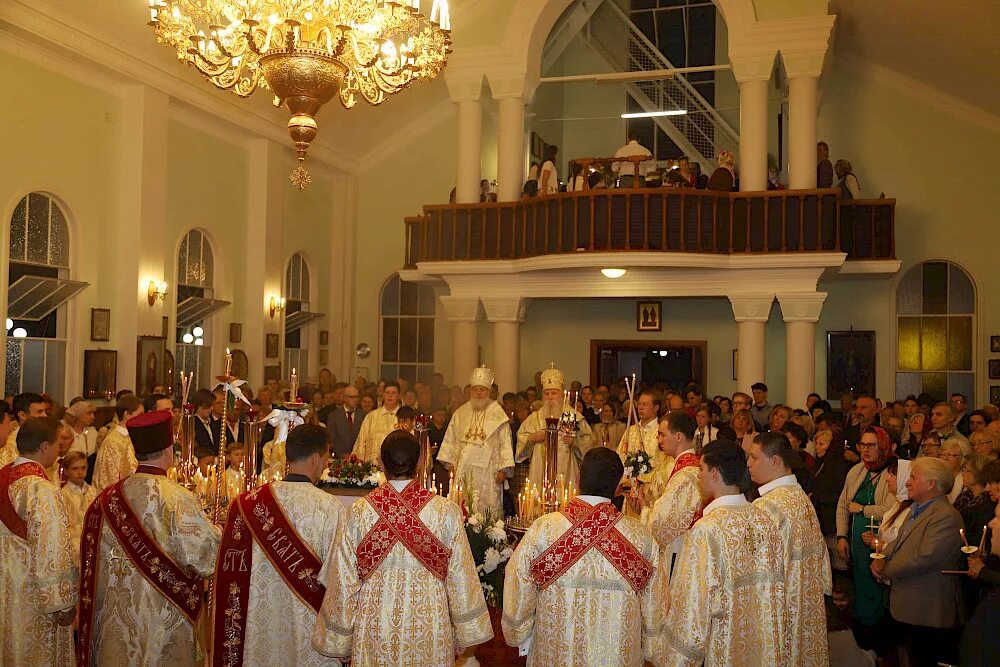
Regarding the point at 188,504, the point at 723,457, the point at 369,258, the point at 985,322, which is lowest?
the point at 188,504

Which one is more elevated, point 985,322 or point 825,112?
point 825,112

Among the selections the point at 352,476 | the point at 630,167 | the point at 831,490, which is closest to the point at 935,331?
the point at 630,167

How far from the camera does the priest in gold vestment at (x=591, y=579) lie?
427 cm

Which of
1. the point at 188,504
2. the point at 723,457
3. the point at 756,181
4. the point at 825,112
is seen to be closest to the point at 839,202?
the point at 756,181

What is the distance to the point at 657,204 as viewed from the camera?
14.0 meters

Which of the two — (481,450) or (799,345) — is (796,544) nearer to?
(481,450)

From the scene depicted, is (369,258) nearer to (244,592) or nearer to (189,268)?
(189,268)

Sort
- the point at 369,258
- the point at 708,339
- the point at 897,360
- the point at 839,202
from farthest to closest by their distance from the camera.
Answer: the point at 369,258 → the point at 708,339 → the point at 897,360 → the point at 839,202

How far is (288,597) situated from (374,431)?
18.0 ft

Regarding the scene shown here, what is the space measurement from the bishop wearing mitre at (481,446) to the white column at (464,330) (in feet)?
20.0

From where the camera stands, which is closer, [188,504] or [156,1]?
[188,504]

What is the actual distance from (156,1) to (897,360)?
1401 cm

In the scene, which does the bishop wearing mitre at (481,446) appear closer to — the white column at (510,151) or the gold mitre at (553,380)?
the gold mitre at (553,380)

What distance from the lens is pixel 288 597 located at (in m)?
4.81
